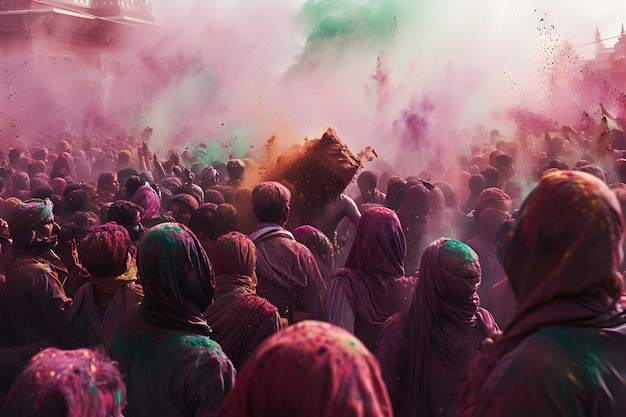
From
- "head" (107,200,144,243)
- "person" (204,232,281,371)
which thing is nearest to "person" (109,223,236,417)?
"person" (204,232,281,371)

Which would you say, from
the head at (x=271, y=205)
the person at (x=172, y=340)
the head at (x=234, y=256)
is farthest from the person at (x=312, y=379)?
the head at (x=271, y=205)

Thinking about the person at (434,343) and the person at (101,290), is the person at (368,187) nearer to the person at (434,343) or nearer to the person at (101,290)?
the person at (101,290)

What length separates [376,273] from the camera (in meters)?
3.31

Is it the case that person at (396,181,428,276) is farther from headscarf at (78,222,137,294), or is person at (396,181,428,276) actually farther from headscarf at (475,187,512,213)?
headscarf at (78,222,137,294)

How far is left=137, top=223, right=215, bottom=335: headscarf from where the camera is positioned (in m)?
2.43

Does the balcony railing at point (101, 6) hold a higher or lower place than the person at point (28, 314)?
higher

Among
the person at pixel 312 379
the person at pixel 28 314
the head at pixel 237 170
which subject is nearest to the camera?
the person at pixel 312 379

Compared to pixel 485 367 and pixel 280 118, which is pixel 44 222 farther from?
pixel 280 118

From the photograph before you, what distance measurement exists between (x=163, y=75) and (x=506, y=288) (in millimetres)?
24975

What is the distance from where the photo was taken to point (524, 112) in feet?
53.6

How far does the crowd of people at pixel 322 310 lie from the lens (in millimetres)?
1540

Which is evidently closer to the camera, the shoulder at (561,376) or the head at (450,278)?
the shoulder at (561,376)

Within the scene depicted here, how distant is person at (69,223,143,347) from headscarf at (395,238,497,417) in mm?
1443

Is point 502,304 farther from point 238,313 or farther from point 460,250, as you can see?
point 238,313
